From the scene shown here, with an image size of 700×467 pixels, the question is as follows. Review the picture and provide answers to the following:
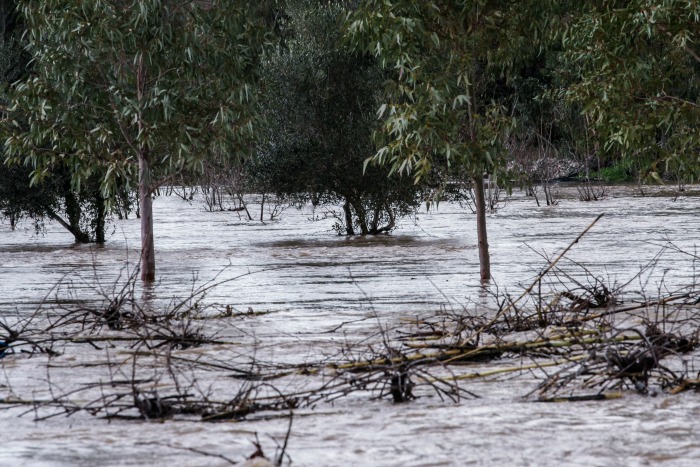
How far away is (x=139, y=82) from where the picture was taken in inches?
638

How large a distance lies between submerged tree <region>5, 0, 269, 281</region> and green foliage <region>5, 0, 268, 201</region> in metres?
0.01

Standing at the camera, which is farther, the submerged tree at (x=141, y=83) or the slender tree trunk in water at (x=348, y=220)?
the slender tree trunk in water at (x=348, y=220)

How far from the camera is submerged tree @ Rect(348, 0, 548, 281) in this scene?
45.2 feet

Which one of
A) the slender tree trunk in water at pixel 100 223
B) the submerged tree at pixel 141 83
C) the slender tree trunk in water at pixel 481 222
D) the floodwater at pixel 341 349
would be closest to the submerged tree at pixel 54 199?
the slender tree trunk in water at pixel 100 223

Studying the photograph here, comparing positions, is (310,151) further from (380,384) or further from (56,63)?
(380,384)

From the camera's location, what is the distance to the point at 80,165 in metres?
16.2

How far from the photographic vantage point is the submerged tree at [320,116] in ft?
88.0

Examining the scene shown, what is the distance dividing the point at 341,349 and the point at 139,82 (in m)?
9.12

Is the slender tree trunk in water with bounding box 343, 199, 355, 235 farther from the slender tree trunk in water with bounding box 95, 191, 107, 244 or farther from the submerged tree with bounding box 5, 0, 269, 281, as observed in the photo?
the submerged tree with bounding box 5, 0, 269, 281

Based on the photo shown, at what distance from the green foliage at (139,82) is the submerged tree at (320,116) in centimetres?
1031

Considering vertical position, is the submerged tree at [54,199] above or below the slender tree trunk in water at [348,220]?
above

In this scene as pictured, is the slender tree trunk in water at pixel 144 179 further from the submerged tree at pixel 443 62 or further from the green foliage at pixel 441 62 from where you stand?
the submerged tree at pixel 443 62

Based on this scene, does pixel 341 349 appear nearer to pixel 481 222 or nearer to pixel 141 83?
pixel 481 222

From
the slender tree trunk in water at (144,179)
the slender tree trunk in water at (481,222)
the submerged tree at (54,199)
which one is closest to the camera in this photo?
the slender tree trunk in water at (481,222)
